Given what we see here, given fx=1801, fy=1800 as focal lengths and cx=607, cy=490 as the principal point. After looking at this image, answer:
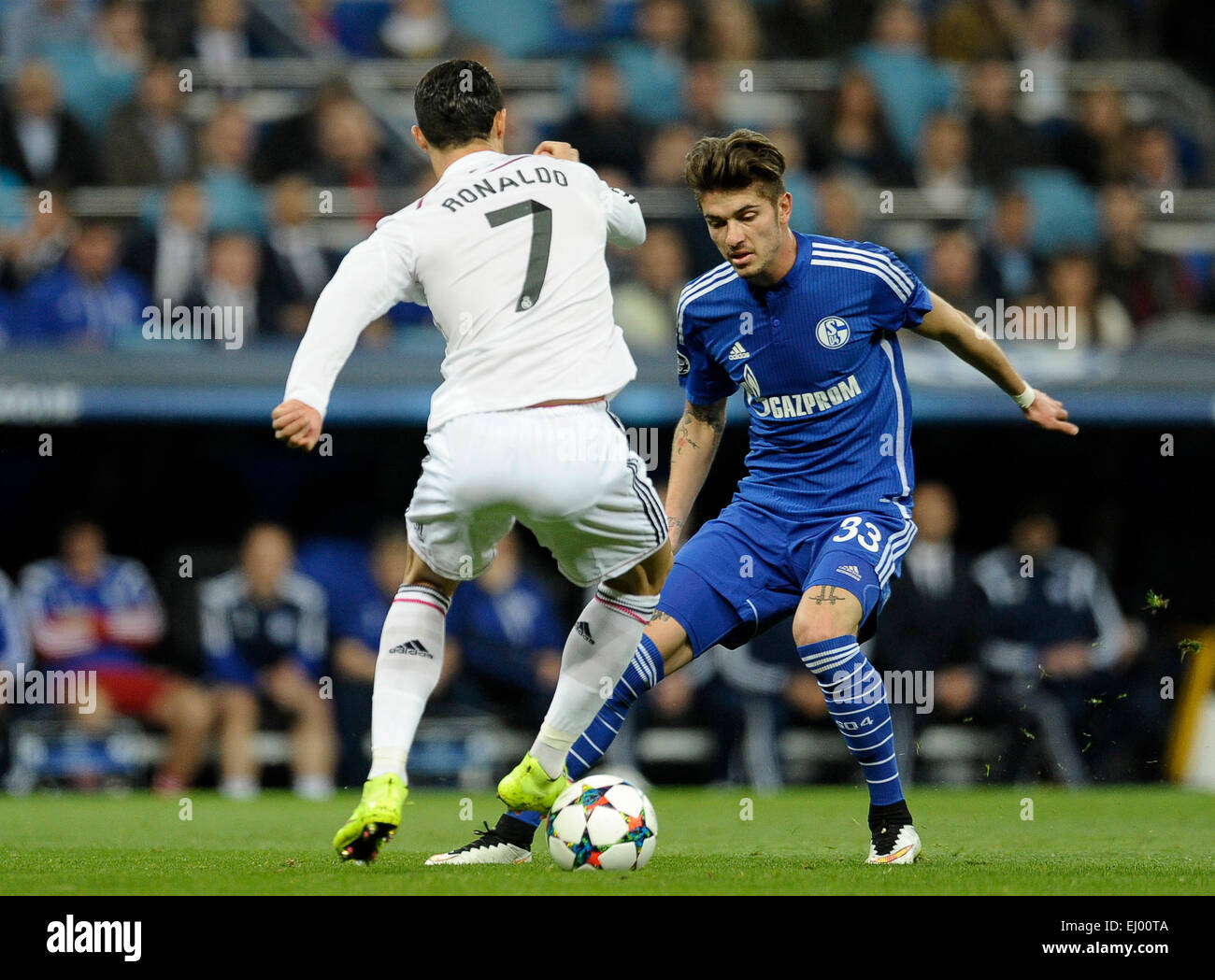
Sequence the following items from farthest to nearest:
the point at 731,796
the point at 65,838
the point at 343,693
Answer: the point at 343,693 → the point at 731,796 → the point at 65,838

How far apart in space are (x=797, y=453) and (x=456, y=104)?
1667 millimetres

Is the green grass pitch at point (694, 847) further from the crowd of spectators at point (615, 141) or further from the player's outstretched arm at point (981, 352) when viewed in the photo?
the crowd of spectators at point (615, 141)

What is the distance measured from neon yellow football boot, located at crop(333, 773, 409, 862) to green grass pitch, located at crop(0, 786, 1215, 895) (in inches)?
3.8

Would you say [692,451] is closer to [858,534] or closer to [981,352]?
[858,534]

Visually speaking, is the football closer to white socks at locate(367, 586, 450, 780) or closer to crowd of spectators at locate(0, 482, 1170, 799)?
white socks at locate(367, 586, 450, 780)

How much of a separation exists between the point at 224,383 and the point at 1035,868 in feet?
20.7

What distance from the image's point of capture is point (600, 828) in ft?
17.4

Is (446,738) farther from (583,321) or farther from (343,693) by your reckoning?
(583,321)

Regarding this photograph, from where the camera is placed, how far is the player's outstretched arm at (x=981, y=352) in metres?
5.85

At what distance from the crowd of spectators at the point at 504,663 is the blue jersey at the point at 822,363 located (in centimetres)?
477

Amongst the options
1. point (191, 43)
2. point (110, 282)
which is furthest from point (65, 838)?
point (191, 43)

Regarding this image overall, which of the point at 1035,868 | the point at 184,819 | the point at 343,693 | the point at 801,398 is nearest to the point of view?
the point at 1035,868

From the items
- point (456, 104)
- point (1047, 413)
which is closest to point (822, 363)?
point (1047, 413)

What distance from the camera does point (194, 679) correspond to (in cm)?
1085
